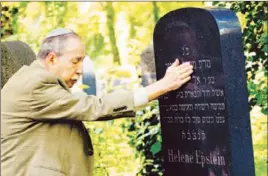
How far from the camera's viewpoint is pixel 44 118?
452cm

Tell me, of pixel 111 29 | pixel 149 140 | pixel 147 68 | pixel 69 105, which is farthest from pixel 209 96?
pixel 111 29

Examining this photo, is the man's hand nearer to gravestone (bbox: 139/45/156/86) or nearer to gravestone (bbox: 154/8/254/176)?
gravestone (bbox: 154/8/254/176)

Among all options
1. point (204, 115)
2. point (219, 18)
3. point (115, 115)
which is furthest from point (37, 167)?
point (219, 18)

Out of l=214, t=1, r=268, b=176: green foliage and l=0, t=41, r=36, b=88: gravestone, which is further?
l=214, t=1, r=268, b=176: green foliage

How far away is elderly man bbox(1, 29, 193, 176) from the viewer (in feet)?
14.8

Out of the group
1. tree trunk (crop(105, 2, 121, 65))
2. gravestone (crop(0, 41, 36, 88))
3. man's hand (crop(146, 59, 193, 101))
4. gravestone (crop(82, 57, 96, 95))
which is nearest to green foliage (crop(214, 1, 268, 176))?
gravestone (crop(0, 41, 36, 88))

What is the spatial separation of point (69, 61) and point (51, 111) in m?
0.33

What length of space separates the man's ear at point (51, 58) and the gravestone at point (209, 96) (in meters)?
0.88

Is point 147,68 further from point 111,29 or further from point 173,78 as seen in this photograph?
point 111,29

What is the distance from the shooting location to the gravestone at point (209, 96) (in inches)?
184

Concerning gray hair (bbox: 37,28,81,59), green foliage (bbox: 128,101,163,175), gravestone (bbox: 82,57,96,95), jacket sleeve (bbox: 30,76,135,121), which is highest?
gravestone (bbox: 82,57,96,95)

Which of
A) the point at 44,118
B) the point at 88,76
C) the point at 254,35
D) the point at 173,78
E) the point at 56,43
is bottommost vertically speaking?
the point at 44,118

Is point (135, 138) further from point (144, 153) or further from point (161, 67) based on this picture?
point (161, 67)

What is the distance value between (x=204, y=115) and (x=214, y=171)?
1.23 ft
